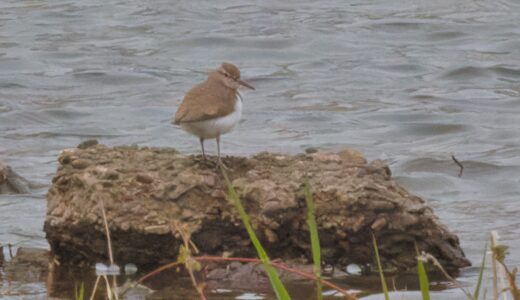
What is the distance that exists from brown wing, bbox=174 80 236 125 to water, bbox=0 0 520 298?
126 centimetres

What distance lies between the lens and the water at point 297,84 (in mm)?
9547

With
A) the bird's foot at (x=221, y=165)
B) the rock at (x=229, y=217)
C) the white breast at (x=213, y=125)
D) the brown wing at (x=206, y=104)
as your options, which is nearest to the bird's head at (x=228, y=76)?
the brown wing at (x=206, y=104)

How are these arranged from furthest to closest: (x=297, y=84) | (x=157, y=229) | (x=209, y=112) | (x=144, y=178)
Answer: (x=297, y=84)
(x=209, y=112)
(x=144, y=178)
(x=157, y=229)

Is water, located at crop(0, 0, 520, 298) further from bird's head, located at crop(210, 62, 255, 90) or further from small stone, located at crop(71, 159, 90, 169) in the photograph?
bird's head, located at crop(210, 62, 255, 90)

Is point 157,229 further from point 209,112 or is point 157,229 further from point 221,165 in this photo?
point 209,112

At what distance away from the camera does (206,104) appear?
6480 millimetres

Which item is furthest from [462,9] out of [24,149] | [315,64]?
[24,149]

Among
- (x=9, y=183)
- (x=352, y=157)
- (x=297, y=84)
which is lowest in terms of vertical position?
(x=297, y=84)

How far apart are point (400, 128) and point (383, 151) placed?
1.02m

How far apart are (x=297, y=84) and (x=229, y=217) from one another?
24.5 ft

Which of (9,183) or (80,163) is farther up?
(80,163)

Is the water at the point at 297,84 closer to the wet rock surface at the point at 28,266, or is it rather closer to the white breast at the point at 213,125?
the wet rock surface at the point at 28,266

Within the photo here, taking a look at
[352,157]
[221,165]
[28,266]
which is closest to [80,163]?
[28,266]

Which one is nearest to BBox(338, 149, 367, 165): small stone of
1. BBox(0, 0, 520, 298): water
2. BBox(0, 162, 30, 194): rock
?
BBox(0, 0, 520, 298): water
